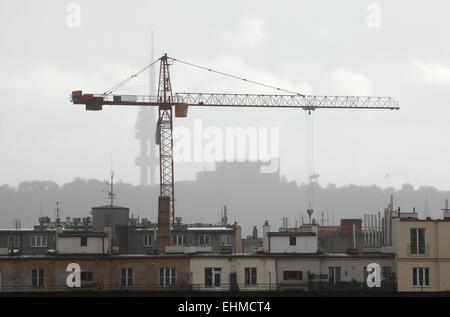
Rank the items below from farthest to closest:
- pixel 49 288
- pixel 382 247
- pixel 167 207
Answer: pixel 167 207
pixel 382 247
pixel 49 288

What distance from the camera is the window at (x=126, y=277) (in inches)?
2891

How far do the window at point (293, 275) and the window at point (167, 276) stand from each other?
9.56 metres

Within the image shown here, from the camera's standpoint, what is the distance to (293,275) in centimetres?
7469

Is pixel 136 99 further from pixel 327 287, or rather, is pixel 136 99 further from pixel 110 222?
pixel 327 287

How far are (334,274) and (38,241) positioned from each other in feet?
145

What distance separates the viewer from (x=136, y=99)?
164 m

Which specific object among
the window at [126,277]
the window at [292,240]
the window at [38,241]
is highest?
the window at [292,240]

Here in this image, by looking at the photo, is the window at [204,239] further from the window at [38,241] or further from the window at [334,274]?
the window at [334,274]

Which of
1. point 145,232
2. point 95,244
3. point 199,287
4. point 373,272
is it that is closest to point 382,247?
point 373,272

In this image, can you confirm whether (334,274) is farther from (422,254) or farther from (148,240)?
(148,240)

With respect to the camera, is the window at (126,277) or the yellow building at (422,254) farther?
the window at (126,277)

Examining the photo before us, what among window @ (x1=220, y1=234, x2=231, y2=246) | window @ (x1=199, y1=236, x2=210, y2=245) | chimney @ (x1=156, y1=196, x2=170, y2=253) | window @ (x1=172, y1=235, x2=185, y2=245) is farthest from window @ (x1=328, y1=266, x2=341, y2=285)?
window @ (x1=172, y1=235, x2=185, y2=245)

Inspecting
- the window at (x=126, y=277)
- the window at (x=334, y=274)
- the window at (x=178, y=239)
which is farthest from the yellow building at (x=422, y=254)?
the window at (x=178, y=239)
